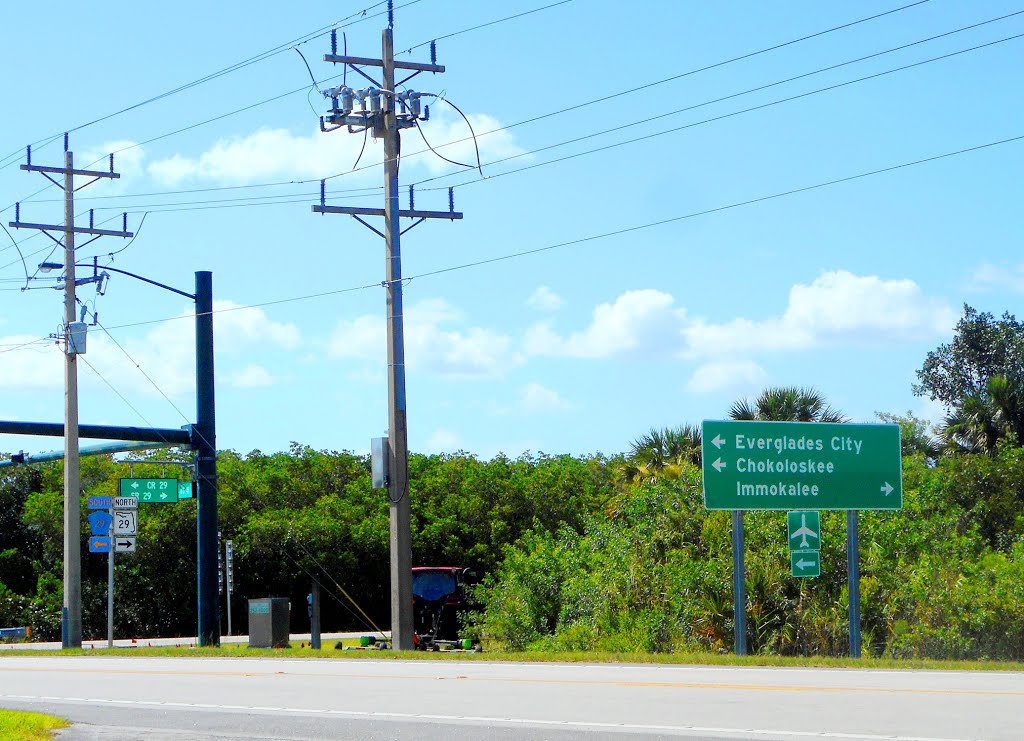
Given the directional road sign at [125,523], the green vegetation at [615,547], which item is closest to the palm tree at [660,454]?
the green vegetation at [615,547]

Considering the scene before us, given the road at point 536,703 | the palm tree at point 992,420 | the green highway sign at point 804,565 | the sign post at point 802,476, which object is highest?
the palm tree at point 992,420

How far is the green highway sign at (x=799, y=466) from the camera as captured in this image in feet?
73.4

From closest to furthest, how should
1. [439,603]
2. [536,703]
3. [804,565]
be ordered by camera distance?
1. [536,703]
2. [804,565]
3. [439,603]

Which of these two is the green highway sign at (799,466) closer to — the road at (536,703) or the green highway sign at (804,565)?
the green highway sign at (804,565)

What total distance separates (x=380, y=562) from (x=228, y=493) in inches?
257

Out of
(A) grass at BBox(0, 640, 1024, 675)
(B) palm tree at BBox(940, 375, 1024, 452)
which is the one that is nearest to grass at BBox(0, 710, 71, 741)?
Result: (A) grass at BBox(0, 640, 1024, 675)

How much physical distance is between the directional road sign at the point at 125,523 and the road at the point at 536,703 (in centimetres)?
1253

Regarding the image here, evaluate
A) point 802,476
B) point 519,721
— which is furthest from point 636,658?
point 519,721

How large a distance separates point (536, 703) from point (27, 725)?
4.95 m

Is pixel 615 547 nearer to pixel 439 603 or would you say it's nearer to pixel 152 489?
pixel 439 603

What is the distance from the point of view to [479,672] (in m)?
18.7

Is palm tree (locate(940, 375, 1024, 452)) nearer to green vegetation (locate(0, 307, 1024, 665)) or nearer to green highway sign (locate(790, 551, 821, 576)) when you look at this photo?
green vegetation (locate(0, 307, 1024, 665))

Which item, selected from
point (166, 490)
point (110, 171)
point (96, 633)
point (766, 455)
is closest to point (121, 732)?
point (766, 455)

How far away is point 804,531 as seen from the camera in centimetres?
2261
